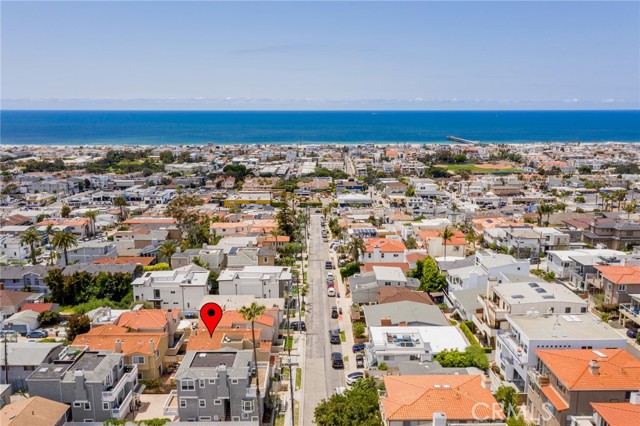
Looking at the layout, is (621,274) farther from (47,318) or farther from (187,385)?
(47,318)

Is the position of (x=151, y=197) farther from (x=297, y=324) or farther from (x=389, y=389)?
(x=389, y=389)

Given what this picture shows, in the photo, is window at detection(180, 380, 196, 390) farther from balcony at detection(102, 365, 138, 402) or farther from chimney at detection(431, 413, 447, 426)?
chimney at detection(431, 413, 447, 426)

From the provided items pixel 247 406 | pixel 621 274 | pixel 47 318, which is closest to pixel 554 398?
pixel 247 406

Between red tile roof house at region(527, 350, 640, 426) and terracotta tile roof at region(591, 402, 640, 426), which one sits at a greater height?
terracotta tile roof at region(591, 402, 640, 426)

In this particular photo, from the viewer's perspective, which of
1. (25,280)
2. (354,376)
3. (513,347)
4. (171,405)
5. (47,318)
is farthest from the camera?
(25,280)

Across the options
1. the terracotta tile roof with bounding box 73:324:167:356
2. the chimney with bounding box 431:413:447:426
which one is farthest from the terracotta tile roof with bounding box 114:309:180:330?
the chimney with bounding box 431:413:447:426

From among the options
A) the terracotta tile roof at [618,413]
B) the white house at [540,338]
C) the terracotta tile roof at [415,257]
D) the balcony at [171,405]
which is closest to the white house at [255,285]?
the terracotta tile roof at [415,257]

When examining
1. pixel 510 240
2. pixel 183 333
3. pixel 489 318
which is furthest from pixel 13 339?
pixel 510 240
